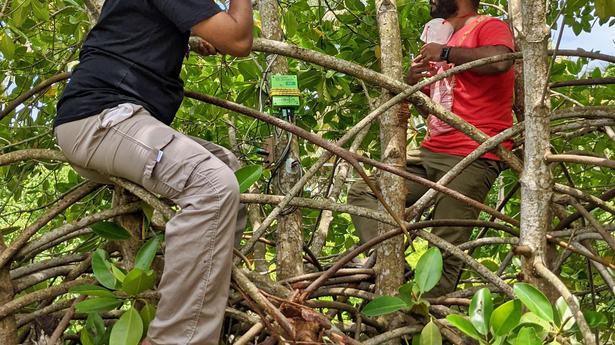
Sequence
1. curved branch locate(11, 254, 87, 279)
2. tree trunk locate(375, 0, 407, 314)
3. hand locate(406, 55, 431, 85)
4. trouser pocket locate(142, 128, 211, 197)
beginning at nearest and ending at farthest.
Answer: trouser pocket locate(142, 128, 211, 197) < curved branch locate(11, 254, 87, 279) < tree trunk locate(375, 0, 407, 314) < hand locate(406, 55, 431, 85)

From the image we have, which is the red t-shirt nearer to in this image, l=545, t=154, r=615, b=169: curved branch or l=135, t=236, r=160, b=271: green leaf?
l=545, t=154, r=615, b=169: curved branch

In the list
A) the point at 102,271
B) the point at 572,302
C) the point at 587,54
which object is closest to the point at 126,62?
the point at 102,271

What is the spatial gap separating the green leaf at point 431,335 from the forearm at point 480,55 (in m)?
1.24

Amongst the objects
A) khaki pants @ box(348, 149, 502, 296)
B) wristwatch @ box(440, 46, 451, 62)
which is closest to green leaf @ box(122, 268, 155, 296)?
khaki pants @ box(348, 149, 502, 296)

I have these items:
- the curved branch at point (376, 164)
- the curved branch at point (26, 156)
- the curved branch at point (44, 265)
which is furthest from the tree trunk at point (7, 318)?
the curved branch at point (376, 164)

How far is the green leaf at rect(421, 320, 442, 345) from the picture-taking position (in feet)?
7.67

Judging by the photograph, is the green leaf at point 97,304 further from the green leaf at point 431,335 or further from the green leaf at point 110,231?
the green leaf at point 431,335

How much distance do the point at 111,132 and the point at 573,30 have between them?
309cm

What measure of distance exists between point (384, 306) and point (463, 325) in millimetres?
343

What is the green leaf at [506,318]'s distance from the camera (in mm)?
2031

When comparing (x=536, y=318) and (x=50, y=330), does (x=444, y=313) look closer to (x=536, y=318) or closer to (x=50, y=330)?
(x=536, y=318)

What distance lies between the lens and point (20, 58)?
4.30 m

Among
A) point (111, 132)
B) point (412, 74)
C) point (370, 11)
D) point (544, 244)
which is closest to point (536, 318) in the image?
point (544, 244)

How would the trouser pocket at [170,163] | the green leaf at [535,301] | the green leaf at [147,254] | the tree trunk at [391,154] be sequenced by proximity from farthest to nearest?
the tree trunk at [391,154]
the green leaf at [147,254]
the trouser pocket at [170,163]
the green leaf at [535,301]
